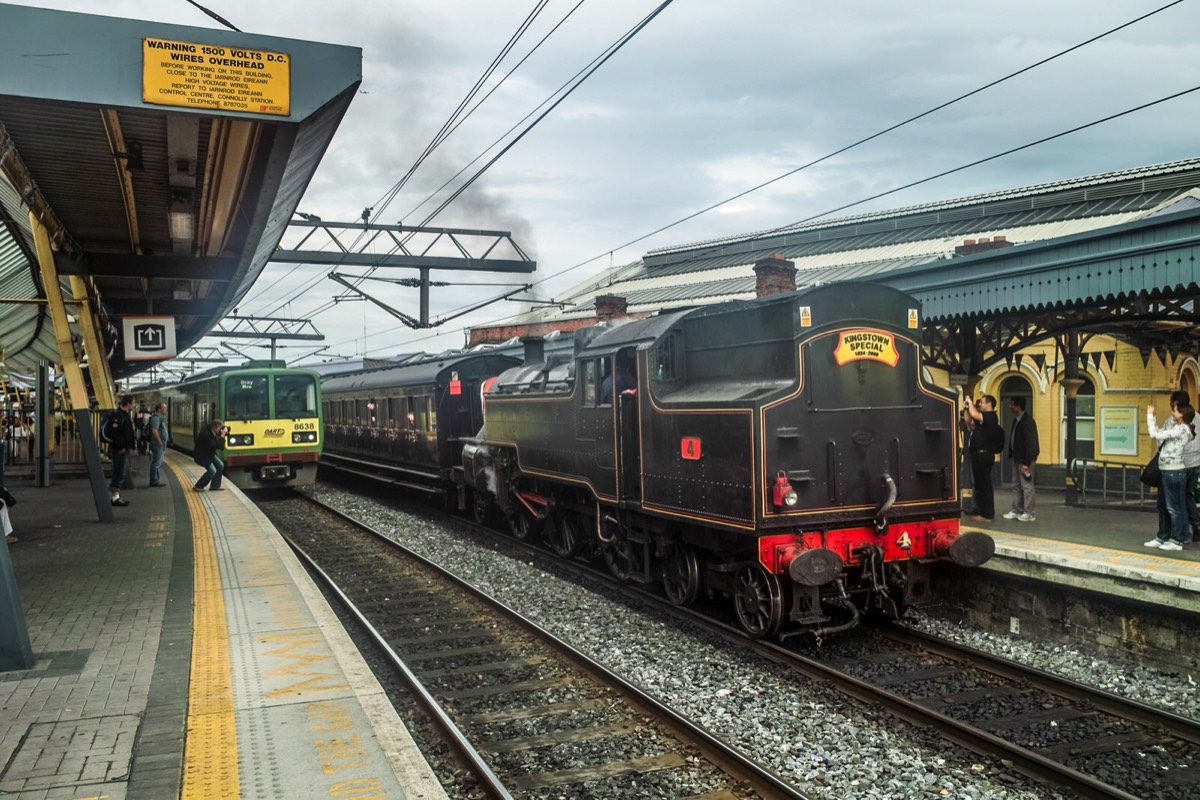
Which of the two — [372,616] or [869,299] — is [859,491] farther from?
[372,616]

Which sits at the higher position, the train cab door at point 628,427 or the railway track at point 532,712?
the train cab door at point 628,427

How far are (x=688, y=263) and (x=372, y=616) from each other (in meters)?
28.4

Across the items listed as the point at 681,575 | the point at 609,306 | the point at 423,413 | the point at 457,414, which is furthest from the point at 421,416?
the point at 681,575

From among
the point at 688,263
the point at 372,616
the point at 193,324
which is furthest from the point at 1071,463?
the point at 688,263

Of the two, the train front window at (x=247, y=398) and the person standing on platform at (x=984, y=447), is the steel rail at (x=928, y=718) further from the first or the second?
the train front window at (x=247, y=398)

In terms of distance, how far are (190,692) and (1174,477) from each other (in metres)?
9.01

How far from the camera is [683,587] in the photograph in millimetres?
8812

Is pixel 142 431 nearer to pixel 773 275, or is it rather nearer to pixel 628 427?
pixel 773 275

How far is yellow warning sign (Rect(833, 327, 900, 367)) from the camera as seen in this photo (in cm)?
757

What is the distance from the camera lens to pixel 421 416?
1734 centimetres

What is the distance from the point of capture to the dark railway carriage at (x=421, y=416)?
16.5 m

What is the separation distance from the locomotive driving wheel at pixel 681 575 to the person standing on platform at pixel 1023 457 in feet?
15.2

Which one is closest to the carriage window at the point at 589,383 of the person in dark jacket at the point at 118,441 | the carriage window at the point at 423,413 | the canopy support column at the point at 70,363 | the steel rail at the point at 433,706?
the steel rail at the point at 433,706

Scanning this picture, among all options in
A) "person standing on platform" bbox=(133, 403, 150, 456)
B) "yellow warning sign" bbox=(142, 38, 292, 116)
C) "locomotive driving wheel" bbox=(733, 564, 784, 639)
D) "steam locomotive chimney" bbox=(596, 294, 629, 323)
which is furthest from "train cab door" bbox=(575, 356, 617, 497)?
"person standing on platform" bbox=(133, 403, 150, 456)
